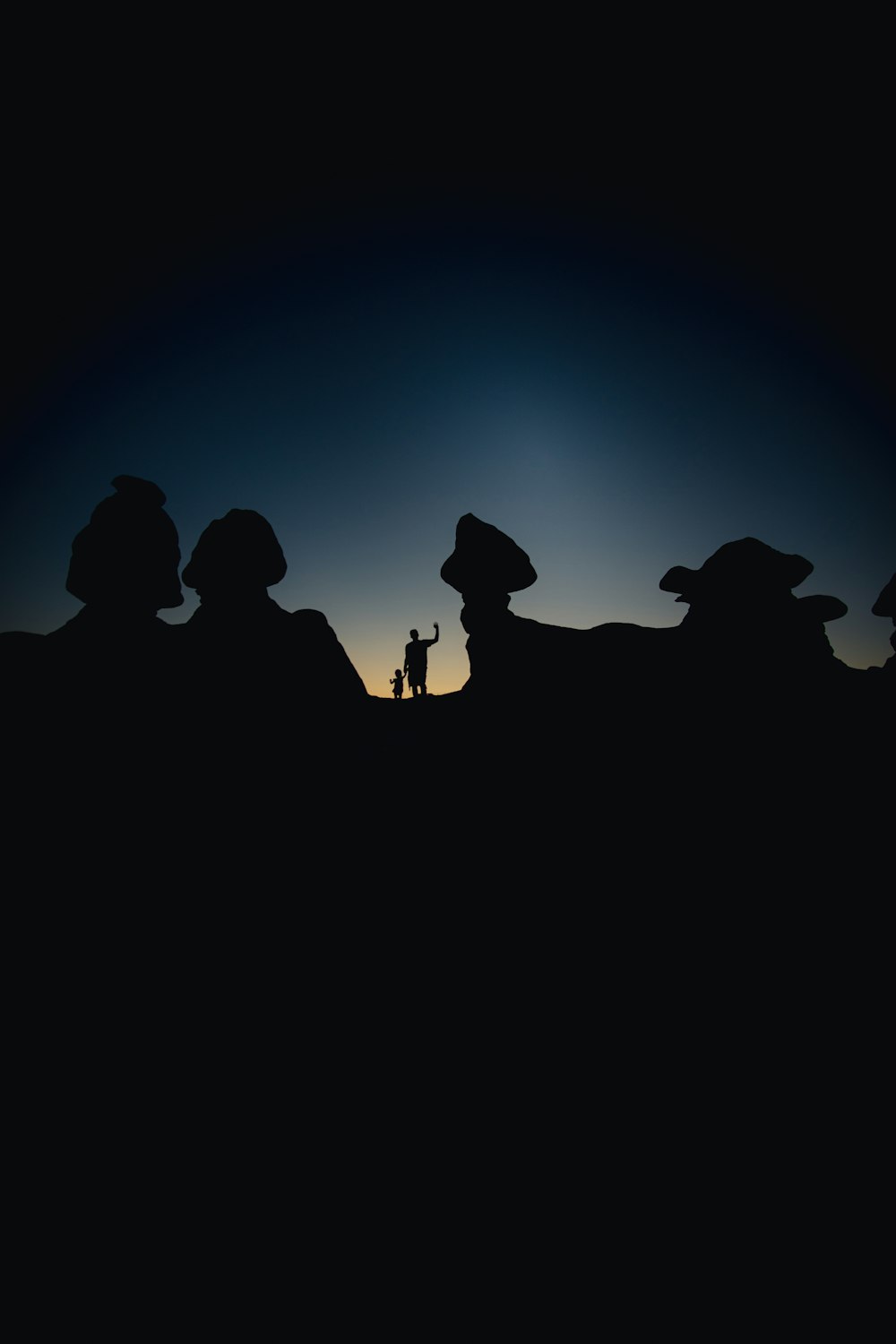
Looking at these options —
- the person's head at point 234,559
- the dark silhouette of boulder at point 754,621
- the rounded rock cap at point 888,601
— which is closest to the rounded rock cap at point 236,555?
the person's head at point 234,559

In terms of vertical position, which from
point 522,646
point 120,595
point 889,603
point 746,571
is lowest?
point 522,646

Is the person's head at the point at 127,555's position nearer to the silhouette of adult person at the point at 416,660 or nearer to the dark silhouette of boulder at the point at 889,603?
the silhouette of adult person at the point at 416,660

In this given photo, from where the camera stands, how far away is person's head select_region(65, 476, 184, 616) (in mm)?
8422

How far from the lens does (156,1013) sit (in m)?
4.51

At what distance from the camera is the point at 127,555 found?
848cm

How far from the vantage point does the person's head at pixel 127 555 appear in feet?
27.6

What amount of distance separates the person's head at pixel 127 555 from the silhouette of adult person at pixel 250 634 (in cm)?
55

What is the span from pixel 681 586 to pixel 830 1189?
9441mm

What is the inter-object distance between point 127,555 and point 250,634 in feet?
9.74

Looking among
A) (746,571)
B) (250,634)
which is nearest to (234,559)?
(250,634)

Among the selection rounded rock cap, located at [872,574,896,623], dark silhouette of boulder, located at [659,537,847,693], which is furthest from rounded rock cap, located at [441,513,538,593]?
rounded rock cap, located at [872,574,896,623]

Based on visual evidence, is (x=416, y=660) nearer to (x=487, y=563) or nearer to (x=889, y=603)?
(x=487, y=563)

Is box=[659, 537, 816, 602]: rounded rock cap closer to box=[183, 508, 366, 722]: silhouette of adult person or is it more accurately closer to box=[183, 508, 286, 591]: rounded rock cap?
box=[183, 508, 366, 722]: silhouette of adult person

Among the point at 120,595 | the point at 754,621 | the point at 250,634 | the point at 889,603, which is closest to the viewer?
the point at 120,595
